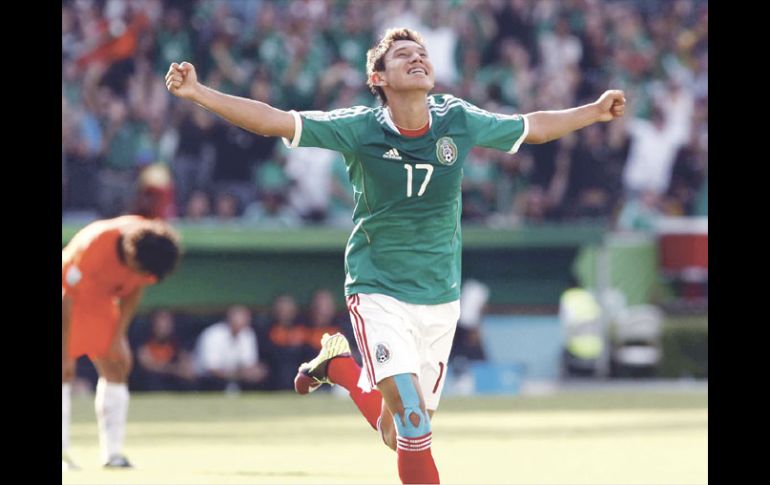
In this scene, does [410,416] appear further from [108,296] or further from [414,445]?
[108,296]

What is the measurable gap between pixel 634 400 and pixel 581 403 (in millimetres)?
820

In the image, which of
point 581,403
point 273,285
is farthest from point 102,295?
point 273,285

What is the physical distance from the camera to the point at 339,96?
23359 mm

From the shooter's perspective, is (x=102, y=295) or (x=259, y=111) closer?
(x=259, y=111)

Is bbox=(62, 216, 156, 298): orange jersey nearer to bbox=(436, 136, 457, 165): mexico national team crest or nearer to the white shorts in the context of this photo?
the white shorts

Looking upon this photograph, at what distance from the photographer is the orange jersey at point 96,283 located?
468 inches

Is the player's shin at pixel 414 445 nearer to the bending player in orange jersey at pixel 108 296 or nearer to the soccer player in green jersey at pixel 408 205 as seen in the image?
the soccer player in green jersey at pixel 408 205

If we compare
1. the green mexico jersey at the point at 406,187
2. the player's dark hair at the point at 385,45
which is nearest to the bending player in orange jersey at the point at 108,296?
the green mexico jersey at the point at 406,187

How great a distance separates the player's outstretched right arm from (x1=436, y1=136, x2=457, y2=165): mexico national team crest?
3.03 ft

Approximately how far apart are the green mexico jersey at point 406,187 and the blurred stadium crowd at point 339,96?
39.7 ft

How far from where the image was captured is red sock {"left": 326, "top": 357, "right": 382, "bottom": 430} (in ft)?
34.6

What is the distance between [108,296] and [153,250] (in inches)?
37.7

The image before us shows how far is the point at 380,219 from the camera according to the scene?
9.17 meters
